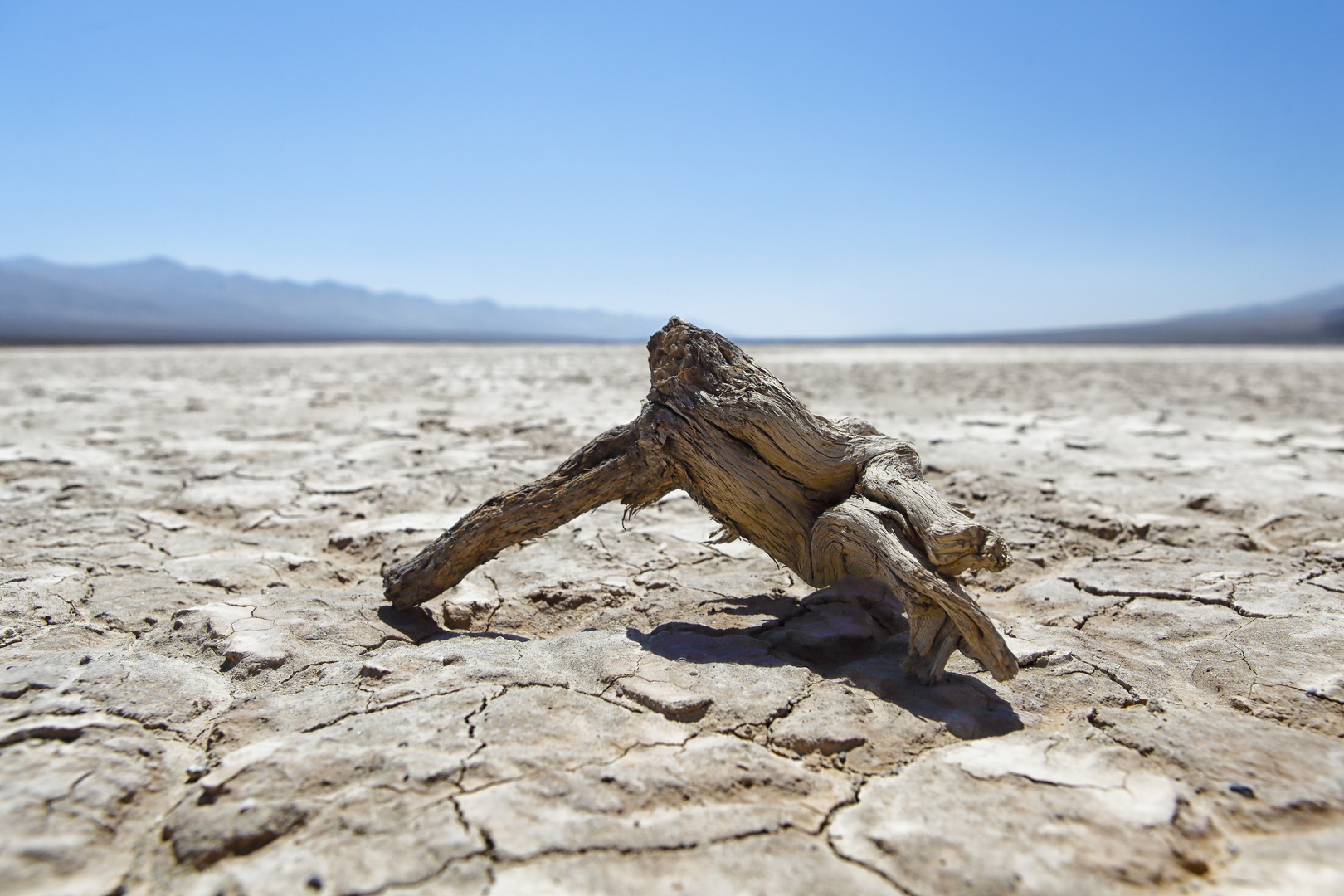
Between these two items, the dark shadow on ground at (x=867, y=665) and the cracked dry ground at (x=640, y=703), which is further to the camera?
the dark shadow on ground at (x=867, y=665)

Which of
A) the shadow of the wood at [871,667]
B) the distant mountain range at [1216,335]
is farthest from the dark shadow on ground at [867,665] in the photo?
the distant mountain range at [1216,335]

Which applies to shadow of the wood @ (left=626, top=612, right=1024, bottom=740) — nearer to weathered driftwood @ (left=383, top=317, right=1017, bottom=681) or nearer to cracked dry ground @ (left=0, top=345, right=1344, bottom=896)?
cracked dry ground @ (left=0, top=345, right=1344, bottom=896)

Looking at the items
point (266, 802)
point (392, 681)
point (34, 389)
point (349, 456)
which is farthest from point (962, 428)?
point (34, 389)

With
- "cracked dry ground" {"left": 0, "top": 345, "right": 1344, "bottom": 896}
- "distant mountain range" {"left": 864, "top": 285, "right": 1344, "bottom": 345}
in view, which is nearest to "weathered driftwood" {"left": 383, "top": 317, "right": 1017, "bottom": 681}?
"cracked dry ground" {"left": 0, "top": 345, "right": 1344, "bottom": 896}

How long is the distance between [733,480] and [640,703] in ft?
2.60

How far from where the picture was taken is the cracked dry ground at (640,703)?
1336mm

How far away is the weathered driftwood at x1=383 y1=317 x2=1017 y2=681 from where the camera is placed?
2.26 meters

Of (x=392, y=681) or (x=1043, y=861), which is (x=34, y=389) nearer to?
(x=392, y=681)

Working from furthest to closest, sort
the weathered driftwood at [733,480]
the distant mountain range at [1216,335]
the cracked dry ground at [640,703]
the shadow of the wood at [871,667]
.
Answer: the distant mountain range at [1216,335], the weathered driftwood at [733,480], the shadow of the wood at [871,667], the cracked dry ground at [640,703]

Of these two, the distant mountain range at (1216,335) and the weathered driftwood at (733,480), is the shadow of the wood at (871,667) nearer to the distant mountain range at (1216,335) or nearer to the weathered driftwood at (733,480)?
the weathered driftwood at (733,480)

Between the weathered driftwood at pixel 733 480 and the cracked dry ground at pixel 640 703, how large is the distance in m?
0.20

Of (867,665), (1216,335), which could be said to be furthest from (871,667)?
(1216,335)

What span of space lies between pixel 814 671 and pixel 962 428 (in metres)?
4.06

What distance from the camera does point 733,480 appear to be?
243cm
